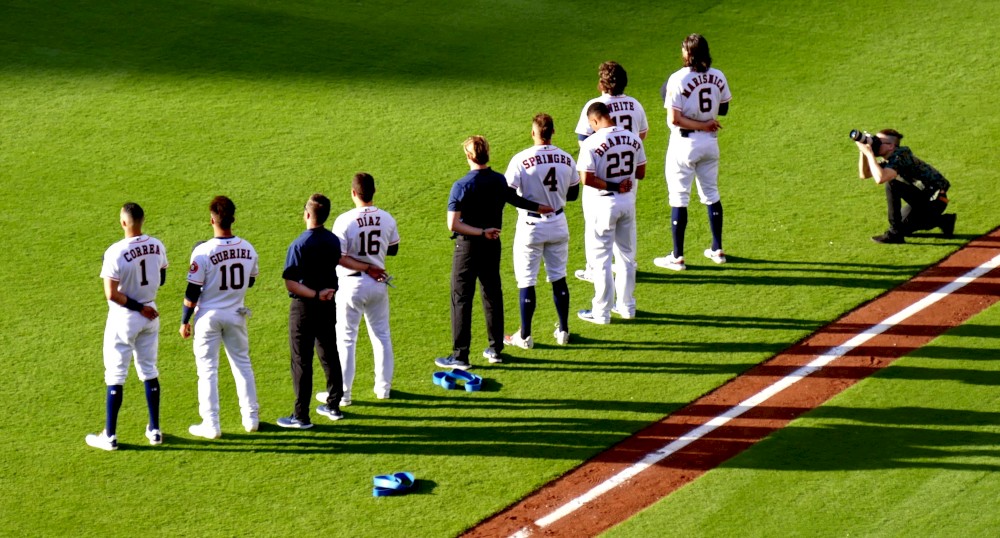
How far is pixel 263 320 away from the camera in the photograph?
36.3ft

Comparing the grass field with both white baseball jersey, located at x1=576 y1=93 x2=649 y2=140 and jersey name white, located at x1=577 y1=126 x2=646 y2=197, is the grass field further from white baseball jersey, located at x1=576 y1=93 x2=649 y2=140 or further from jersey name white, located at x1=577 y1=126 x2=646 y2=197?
white baseball jersey, located at x1=576 y1=93 x2=649 y2=140

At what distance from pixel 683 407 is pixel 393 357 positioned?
227 cm

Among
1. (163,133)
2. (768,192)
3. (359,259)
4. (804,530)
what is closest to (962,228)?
(768,192)

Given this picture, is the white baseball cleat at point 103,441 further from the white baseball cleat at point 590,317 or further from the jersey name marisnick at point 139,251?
the white baseball cleat at point 590,317

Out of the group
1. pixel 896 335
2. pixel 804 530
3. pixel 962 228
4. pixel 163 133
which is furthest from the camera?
pixel 163 133

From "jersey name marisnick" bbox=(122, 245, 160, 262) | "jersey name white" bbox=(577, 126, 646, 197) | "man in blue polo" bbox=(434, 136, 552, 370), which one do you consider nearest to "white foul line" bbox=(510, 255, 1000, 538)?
"man in blue polo" bbox=(434, 136, 552, 370)

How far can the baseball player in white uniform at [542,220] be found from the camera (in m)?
10.1

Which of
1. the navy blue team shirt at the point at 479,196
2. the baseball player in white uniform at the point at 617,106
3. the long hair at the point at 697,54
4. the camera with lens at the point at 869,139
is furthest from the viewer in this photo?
the camera with lens at the point at 869,139

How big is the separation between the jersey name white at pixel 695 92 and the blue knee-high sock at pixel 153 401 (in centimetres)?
505

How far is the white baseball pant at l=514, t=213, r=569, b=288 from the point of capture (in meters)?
10.3

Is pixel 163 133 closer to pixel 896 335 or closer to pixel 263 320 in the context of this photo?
pixel 263 320

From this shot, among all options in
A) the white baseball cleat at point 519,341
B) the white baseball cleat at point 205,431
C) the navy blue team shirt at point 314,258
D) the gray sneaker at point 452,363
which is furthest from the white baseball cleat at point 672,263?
the white baseball cleat at point 205,431

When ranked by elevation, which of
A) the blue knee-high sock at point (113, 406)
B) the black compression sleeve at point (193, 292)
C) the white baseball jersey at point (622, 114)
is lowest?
the blue knee-high sock at point (113, 406)

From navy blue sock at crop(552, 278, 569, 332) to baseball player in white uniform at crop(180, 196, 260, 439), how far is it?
254 cm
